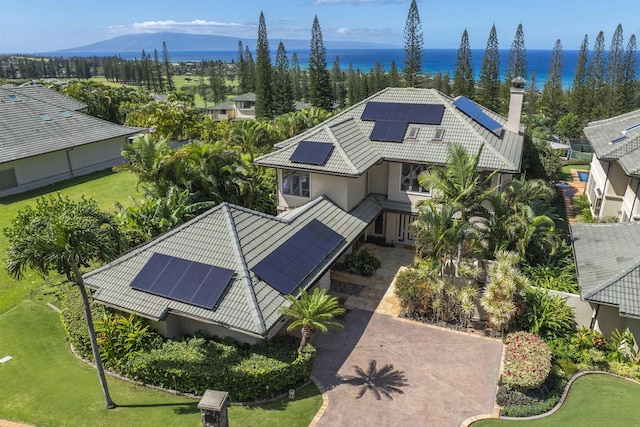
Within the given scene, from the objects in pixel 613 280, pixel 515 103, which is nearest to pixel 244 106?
pixel 515 103

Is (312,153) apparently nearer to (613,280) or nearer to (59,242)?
(59,242)

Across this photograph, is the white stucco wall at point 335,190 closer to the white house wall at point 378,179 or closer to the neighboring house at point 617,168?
the white house wall at point 378,179

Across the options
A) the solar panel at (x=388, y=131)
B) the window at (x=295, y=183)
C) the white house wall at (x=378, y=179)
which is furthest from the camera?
the white house wall at (x=378, y=179)

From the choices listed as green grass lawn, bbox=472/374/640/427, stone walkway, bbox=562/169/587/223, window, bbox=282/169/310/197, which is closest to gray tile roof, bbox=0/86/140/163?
window, bbox=282/169/310/197

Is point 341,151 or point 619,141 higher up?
point 341,151

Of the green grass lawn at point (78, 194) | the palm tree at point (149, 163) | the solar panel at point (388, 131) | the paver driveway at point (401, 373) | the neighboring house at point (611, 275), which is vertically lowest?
the paver driveway at point (401, 373)

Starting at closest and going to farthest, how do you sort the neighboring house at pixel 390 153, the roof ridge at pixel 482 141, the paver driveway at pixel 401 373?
1. the paver driveway at pixel 401 373
2. the roof ridge at pixel 482 141
3. the neighboring house at pixel 390 153

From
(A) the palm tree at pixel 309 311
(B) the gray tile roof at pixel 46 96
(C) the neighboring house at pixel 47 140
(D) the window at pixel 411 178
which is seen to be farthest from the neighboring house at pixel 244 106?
(A) the palm tree at pixel 309 311
